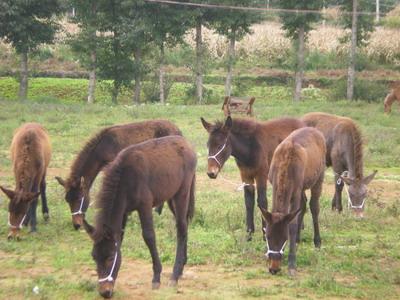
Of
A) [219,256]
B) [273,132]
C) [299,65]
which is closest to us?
[219,256]

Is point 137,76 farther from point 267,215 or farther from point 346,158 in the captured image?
point 267,215

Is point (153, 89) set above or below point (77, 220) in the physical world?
above

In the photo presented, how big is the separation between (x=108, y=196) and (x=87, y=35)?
25181 millimetres

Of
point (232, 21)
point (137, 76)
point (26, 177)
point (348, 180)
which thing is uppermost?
point (232, 21)

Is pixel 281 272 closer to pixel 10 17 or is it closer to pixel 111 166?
pixel 111 166

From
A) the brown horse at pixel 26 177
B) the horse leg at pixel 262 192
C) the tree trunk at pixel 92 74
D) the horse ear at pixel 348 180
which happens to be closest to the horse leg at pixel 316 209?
the horse leg at pixel 262 192

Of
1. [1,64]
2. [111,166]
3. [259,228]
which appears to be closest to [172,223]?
[259,228]

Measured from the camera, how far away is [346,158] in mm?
13445

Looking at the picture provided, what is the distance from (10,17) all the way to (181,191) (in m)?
25.3

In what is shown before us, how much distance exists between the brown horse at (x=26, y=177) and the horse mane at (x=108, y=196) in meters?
2.94

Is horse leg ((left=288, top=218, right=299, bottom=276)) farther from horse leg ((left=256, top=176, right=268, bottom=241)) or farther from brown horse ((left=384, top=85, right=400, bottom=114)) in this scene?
brown horse ((left=384, top=85, right=400, bottom=114))

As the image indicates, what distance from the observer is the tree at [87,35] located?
31.9 m

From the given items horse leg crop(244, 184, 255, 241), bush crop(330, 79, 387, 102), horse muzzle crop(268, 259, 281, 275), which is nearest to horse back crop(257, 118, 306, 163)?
horse leg crop(244, 184, 255, 241)

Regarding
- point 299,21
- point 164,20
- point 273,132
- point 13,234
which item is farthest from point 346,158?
point 299,21
